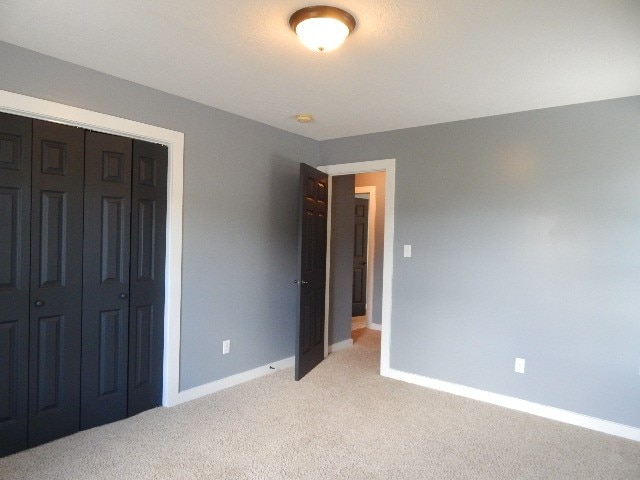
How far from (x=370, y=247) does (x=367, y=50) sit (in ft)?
13.1

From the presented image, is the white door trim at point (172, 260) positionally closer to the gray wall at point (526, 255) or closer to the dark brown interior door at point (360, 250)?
the gray wall at point (526, 255)

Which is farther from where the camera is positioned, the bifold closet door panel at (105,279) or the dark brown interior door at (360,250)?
the dark brown interior door at (360,250)

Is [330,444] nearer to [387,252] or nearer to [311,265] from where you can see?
[311,265]

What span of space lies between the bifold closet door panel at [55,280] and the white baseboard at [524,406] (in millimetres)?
2563

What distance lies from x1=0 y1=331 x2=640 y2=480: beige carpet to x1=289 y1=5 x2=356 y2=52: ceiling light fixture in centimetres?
222

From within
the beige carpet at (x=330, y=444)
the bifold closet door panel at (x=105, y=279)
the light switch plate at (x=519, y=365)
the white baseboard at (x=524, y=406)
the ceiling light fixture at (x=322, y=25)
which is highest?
the ceiling light fixture at (x=322, y=25)

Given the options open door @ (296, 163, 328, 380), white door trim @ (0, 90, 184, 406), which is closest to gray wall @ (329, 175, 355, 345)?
open door @ (296, 163, 328, 380)

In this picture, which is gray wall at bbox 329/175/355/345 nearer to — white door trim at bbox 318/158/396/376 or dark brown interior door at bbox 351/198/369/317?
white door trim at bbox 318/158/396/376

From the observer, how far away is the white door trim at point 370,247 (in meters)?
5.77

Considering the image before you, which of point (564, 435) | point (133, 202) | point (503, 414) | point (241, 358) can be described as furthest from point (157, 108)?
point (564, 435)

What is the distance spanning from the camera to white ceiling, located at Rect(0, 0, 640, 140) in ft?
5.79

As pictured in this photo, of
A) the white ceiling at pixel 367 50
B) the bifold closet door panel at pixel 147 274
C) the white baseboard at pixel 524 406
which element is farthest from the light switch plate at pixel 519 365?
the bifold closet door panel at pixel 147 274

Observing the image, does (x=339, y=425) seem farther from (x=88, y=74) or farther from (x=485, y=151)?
(x=88, y=74)

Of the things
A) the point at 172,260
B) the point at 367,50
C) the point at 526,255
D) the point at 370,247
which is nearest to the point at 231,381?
the point at 172,260
